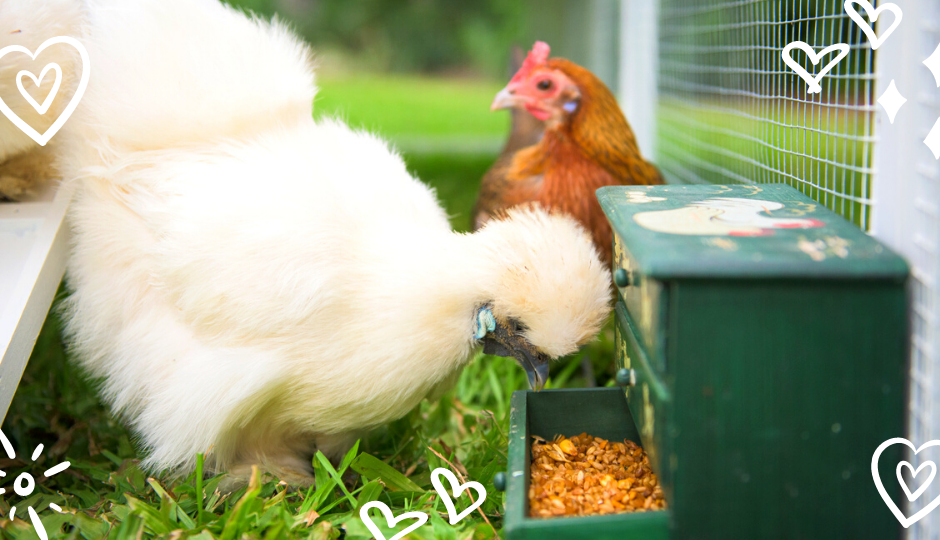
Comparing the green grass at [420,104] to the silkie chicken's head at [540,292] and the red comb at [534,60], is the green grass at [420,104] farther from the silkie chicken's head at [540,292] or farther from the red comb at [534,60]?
the silkie chicken's head at [540,292]

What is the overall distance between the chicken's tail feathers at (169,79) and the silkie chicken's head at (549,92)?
894 mm

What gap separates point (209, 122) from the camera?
1.94 meters

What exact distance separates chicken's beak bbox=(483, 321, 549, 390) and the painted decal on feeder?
0.41m

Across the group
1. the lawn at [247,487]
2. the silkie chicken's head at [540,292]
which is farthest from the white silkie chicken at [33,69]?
the silkie chicken's head at [540,292]

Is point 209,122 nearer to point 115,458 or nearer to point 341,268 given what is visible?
point 341,268

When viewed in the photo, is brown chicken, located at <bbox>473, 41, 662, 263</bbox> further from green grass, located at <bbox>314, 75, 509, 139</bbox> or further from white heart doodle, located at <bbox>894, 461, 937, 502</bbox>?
green grass, located at <bbox>314, 75, 509, 139</bbox>

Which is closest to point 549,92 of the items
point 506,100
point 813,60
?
point 506,100

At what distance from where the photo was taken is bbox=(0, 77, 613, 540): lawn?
5.32 ft

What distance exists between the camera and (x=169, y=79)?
1.92 metres

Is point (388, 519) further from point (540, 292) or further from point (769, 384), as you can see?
point (769, 384)

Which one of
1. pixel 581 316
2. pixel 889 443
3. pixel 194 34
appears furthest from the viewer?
pixel 194 34

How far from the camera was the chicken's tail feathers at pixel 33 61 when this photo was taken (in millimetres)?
1799

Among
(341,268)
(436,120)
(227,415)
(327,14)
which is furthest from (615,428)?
(327,14)

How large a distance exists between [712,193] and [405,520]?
1.06 m
